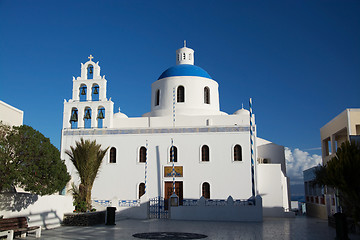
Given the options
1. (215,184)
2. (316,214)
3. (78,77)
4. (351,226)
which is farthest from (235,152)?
(78,77)

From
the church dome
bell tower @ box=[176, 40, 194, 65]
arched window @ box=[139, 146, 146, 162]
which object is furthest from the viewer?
bell tower @ box=[176, 40, 194, 65]

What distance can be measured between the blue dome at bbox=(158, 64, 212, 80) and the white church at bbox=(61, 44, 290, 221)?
3126mm

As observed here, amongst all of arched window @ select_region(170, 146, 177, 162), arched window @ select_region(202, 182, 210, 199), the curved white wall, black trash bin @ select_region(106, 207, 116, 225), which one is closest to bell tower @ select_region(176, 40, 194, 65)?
the curved white wall

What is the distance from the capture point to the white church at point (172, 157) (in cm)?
1936

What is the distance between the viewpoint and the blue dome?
77.1ft

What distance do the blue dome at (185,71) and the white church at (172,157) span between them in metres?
3.13

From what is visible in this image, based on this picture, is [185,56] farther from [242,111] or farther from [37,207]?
[37,207]

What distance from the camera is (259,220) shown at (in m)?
16.0

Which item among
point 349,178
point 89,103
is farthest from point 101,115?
point 349,178

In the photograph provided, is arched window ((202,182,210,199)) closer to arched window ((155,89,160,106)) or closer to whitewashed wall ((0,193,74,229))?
arched window ((155,89,160,106))

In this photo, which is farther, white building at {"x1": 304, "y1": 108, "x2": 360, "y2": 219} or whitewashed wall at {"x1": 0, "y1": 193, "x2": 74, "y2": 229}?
white building at {"x1": 304, "y1": 108, "x2": 360, "y2": 219}

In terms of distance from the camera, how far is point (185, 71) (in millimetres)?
23641

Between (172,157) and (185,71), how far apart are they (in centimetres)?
648

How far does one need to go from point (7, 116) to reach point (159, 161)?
8393 mm
